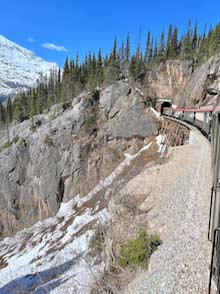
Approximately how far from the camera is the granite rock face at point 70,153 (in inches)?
1535

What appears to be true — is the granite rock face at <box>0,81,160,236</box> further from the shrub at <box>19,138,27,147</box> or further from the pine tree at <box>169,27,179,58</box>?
the pine tree at <box>169,27,179,58</box>

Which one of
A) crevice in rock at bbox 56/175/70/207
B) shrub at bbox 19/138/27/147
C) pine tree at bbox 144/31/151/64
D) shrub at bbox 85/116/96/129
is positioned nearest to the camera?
crevice in rock at bbox 56/175/70/207

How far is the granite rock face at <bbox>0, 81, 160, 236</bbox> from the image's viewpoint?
1535 inches

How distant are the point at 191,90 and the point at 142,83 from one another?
14.2 m

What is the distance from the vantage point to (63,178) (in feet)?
132

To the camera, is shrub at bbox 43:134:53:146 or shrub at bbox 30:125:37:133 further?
shrub at bbox 30:125:37:133

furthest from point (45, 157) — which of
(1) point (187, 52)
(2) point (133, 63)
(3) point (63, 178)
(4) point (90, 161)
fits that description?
(1) point (187, 52)

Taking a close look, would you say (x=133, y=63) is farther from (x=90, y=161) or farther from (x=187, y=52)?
(x=90, y=161)

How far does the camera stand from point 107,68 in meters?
64.5

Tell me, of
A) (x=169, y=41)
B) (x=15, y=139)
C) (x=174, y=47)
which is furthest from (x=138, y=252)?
(x=169, y=41)

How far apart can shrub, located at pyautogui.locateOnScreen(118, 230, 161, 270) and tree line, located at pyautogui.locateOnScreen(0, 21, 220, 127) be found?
52.7 meters

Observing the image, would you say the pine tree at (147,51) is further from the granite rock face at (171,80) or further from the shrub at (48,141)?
the shrub at (48,141)

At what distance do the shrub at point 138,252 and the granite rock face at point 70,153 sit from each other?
26322 millimetres

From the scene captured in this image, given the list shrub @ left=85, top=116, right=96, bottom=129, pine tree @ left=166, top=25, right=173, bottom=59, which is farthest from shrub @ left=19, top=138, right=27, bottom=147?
pine tree @ left=166, top=25, right=173, bottom=59
